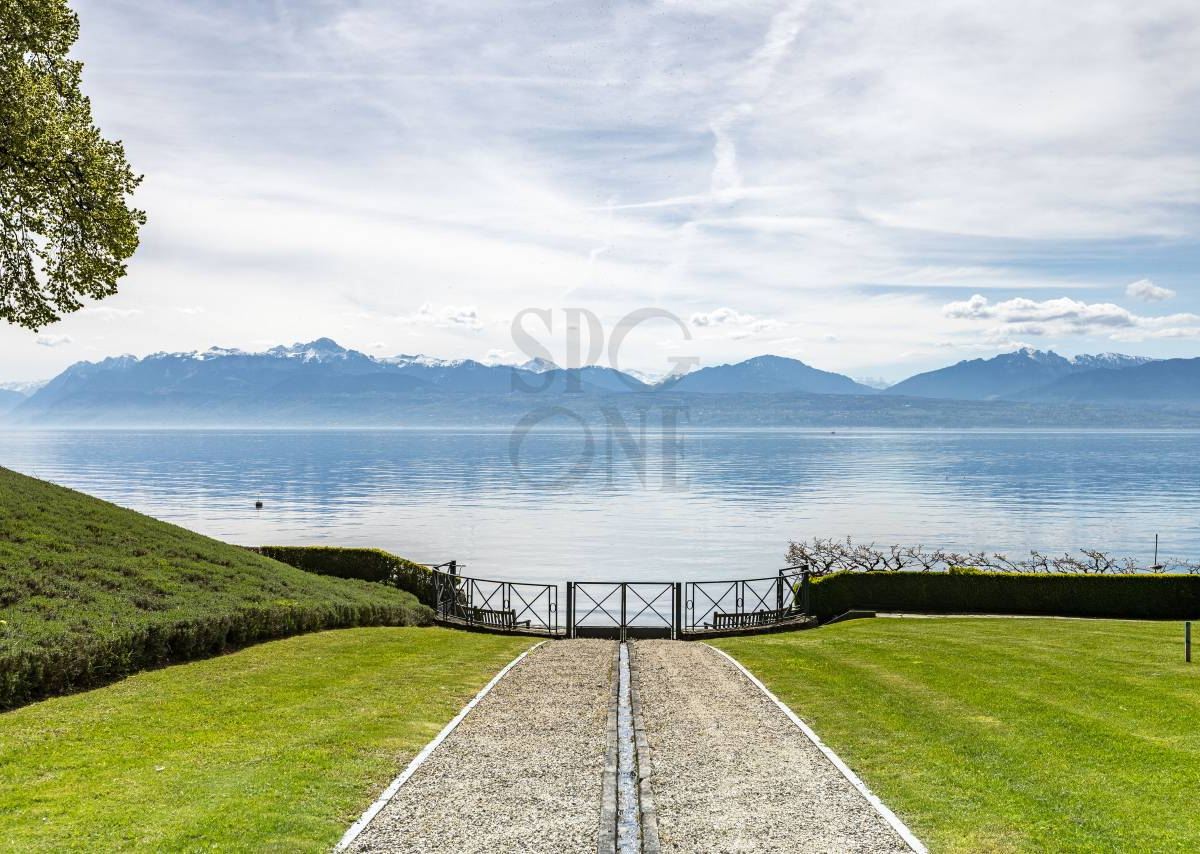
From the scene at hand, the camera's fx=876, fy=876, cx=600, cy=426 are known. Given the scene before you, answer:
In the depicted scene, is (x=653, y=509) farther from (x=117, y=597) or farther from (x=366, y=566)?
(x=117, y=597)

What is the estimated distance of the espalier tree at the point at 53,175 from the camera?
2219 centimetres

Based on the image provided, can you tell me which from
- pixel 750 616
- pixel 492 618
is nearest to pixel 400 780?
pixel 750 616

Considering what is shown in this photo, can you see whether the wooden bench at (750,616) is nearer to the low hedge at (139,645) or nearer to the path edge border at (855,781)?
the low hedge at (139,645)

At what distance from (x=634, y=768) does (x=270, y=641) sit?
13.5 metres

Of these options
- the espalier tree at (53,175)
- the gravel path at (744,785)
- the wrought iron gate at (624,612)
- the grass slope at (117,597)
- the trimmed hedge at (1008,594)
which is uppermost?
the espalier tree at (53,175)

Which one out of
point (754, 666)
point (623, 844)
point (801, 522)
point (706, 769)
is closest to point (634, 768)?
point (706, 769)

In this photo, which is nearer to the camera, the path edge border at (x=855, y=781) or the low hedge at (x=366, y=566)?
the path edge border at (x=855, y=781)

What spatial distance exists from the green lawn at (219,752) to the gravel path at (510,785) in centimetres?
61

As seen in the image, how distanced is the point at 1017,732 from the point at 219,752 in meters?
12.0

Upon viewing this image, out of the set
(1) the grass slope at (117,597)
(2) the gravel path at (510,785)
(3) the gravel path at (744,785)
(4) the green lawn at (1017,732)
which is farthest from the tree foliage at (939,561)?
(2) the gravel path at (510,785)

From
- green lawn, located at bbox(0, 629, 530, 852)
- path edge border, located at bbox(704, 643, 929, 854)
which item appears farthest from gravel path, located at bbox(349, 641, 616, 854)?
path edge border, located at bbox(704, 643, 929, 854)

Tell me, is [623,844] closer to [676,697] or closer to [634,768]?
[634,768]

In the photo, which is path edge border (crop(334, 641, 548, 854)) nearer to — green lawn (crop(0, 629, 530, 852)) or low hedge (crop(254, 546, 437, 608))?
green lawn (crop(0, 629, 530, 852))

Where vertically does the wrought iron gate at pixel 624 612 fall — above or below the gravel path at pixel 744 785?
below
